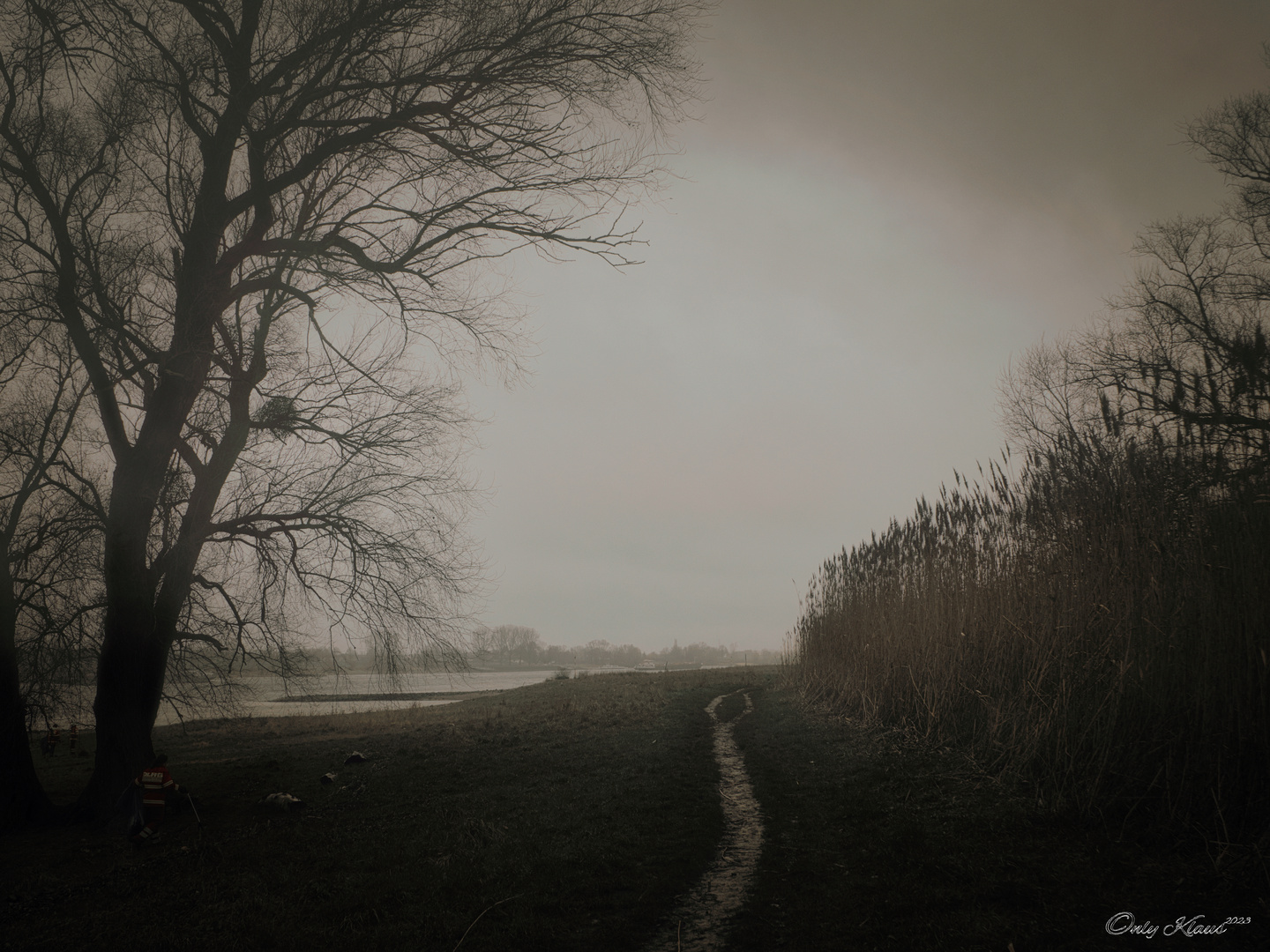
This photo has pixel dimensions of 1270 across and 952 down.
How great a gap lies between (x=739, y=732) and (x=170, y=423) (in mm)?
11880

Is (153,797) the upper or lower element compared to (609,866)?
upper

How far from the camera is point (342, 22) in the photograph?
23.7 ft

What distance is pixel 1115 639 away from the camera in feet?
19.5

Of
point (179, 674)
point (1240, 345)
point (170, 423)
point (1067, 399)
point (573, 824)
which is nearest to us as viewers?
point (1240, 345)

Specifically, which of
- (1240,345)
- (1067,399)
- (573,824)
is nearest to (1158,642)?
(1240,345)

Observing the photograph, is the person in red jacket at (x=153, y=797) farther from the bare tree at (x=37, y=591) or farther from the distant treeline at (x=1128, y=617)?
the distant treeline at (x=1128, y=617)

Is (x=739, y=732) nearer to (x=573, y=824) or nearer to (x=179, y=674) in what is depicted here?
(x=573, y=824)

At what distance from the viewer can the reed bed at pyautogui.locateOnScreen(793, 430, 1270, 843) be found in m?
4.71

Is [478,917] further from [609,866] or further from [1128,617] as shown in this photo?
[1128,617]

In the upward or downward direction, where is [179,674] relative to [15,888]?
upward

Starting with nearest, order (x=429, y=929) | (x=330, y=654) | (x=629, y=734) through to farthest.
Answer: (x=429, y=929) < (x=330, y=654) < (x=629, y=734)

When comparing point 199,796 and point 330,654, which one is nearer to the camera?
point 199,796
